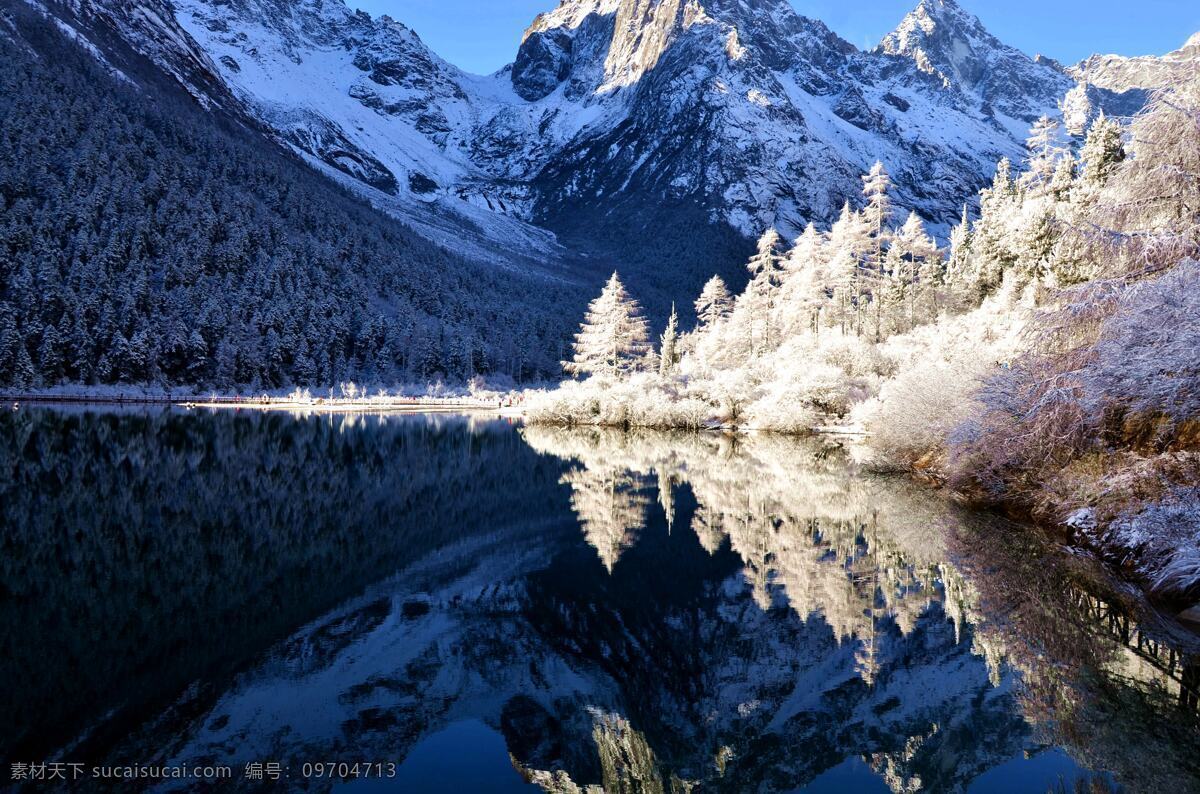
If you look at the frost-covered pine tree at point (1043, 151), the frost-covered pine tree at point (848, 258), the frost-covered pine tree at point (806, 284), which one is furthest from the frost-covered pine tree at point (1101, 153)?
the frost-covered pine tree at point (806, 284)

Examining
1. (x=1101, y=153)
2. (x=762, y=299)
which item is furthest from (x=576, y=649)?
(x=762, y=299)

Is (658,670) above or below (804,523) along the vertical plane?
below

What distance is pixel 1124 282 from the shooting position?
43.3ft

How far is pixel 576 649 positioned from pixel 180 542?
8.99 meters

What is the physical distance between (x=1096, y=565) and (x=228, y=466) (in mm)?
24614

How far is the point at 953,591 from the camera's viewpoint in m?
12.1

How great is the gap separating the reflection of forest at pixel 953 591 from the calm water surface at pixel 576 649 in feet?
0.19

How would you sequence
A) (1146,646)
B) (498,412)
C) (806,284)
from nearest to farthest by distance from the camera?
1. (1146,646)
2. (806,284)
3. (498,412)

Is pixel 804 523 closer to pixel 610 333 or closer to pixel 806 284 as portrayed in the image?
pixel 610 333

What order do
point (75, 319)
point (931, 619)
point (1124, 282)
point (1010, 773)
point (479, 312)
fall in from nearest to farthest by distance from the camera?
point (1010, 773) < point (931, 619) < point (1124, 282) < point (75, 319) < point (479, 312)

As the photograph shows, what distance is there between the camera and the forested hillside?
67125mm

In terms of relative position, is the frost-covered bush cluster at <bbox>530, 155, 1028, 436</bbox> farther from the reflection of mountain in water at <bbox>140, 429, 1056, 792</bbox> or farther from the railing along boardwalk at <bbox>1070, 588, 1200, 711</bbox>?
the railing along boardwalk at <bbox>1070, 588, 1200, 711</bbox>

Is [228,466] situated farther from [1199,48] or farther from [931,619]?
[1199,48]

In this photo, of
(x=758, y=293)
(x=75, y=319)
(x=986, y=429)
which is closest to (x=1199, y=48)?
(x=986, y=429)
